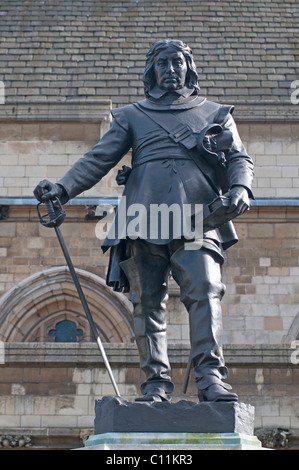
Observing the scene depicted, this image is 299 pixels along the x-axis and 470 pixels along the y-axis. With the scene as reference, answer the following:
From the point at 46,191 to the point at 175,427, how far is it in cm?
151

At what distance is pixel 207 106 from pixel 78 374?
243 inches

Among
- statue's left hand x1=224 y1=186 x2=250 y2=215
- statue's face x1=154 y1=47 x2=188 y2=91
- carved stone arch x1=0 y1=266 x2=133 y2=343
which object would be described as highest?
carved stone arch x1=0 y1=266 x2=133 y2=343

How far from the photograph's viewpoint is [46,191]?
5480mm

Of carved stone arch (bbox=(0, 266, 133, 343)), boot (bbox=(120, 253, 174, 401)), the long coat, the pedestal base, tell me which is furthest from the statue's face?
carved stone arch (bbox=(0, 266, 133, 343))

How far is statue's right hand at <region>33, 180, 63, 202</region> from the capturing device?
17.9ft

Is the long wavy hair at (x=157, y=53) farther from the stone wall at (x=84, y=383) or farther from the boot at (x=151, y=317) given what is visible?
the stone wall at (x=84, y=383)

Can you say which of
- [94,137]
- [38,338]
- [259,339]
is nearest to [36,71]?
[94,137]

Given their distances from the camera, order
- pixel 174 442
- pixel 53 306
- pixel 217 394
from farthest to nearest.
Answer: pixel 53 306, pixel 217 394, pixel 174 442

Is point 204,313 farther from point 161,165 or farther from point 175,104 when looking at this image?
point 175,104

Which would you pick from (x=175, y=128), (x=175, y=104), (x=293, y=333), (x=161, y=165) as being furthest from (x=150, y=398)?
(x=293, y=333)

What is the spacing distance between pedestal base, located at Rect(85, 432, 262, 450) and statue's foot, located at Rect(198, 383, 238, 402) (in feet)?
0.71

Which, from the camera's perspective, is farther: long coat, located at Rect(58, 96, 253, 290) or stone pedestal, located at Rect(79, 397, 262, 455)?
long coat, located at Rect(58, 96, 253, 290)

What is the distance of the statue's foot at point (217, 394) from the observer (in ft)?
15.8

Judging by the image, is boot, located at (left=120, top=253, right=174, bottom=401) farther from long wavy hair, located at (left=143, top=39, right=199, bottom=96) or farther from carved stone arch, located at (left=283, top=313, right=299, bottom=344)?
carved stone arch, located at (left=283, top=313, right=299, bottom=344)
